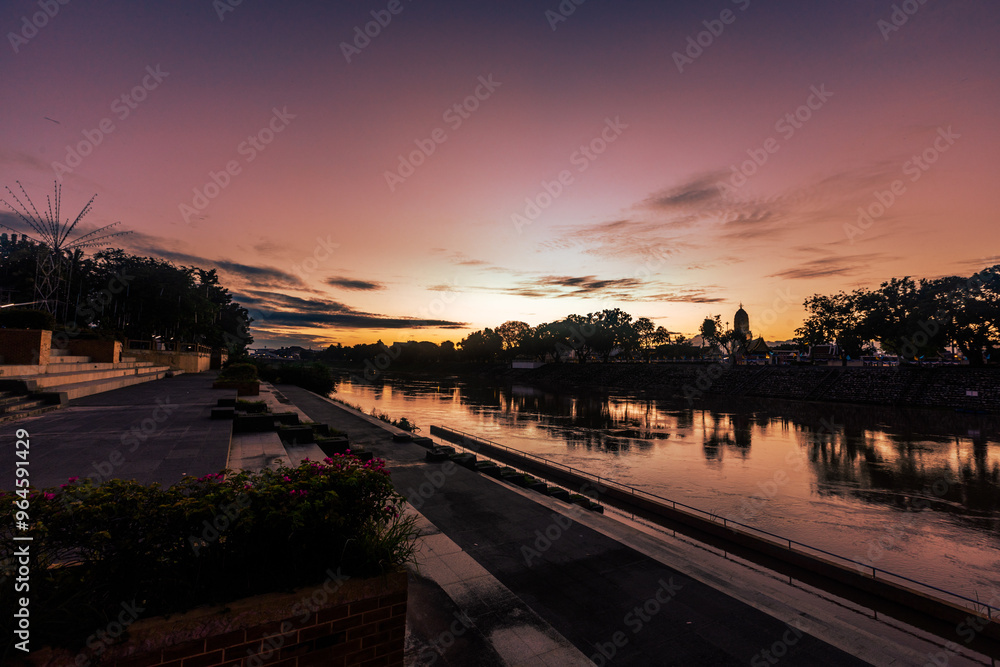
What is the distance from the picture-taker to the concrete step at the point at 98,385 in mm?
17000

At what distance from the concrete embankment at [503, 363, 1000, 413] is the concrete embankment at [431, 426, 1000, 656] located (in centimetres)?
5009

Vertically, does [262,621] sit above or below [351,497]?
below

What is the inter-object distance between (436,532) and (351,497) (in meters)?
5.82

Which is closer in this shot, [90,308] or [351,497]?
[351,497]

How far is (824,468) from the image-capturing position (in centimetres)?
2425

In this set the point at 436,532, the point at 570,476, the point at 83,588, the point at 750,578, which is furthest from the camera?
the point at 570,476

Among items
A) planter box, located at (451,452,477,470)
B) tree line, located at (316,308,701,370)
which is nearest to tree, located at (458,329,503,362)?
tree line, located at (316,308,701,370)

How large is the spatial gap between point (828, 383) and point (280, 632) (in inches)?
2872

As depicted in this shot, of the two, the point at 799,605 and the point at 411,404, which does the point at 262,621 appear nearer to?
the point at 799,605

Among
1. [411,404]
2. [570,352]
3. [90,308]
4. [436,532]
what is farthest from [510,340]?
[436,532]

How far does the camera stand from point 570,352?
134625 mm

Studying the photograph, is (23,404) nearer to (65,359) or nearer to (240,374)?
(65,359)

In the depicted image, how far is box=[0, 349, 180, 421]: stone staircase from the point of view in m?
13.4

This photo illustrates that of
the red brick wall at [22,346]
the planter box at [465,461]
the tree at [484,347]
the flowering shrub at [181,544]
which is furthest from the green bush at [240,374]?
the tree at [484,347]
